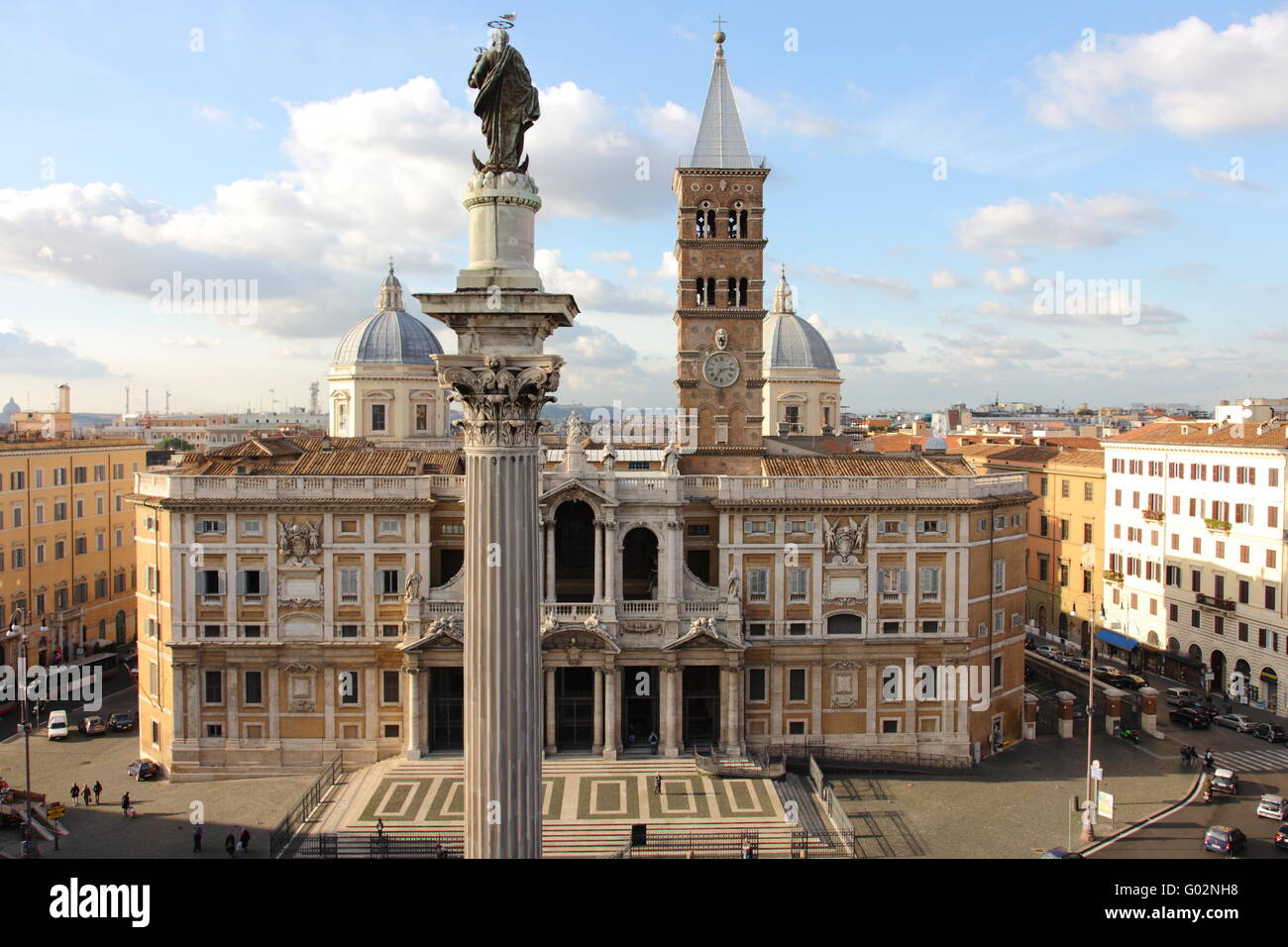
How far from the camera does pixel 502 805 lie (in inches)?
579

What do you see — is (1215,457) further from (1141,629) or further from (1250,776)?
(1250,776)

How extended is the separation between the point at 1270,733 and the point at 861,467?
26391 mm

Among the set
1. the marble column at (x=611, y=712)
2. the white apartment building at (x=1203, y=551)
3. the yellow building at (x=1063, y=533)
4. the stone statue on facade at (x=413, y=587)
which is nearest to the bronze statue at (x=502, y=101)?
the stone statue on facade at (x=413, y=587)

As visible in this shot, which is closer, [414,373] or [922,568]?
[922,568]

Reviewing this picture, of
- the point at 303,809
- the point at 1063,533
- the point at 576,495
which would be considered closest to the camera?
the point at 303,809

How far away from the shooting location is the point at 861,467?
51.8 m

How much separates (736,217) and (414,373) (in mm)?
29448

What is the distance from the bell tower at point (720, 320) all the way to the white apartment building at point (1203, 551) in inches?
1191

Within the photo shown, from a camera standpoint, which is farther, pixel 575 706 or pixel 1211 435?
pixel 1211 435

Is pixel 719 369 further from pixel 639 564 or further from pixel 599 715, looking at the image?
pixel 599 715

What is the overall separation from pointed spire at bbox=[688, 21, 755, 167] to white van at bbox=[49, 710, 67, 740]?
1837 inches

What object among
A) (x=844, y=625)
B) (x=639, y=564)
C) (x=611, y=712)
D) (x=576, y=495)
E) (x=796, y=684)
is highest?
(x=576, y=495)

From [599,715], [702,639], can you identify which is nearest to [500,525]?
[702,639]
